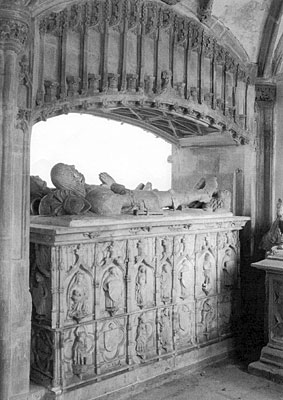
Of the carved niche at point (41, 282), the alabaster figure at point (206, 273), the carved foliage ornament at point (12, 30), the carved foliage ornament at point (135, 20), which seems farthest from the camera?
the alabaster figure at point (206, 273)

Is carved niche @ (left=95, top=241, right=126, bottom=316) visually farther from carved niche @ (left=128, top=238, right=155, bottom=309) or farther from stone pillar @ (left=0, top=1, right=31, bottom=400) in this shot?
stone pillar @ (left=0, top=1, right=31, bottom=400)

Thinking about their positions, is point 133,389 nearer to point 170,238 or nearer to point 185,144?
point 170,238

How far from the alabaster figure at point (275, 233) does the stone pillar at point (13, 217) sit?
343cm

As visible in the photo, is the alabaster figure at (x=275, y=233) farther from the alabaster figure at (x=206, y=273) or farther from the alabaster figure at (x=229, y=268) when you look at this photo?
the alabaster figure at (x=206, y=273)

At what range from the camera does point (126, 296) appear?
5254 millimetres

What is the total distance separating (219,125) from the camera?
657 cm

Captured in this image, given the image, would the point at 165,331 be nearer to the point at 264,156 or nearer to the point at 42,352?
the point at 42,352

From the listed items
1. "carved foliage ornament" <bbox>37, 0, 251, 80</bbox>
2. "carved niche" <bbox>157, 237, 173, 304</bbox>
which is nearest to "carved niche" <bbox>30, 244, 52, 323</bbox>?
"carved niche" <bbox>157, 237, 173, 304</bbox>

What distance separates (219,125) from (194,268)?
6.18ft

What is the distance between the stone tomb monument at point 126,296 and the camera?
4.70 metres

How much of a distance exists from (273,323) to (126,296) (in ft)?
6.12

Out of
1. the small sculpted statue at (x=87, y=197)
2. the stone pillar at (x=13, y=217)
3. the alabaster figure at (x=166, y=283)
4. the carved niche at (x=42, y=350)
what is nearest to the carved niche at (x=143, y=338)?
the alabaster figure at (x=166, y=283)

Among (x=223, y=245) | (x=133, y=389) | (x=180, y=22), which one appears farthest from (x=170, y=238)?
(x=180, y=22)

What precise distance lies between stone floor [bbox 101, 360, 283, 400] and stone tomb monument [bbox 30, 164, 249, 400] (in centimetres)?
12
